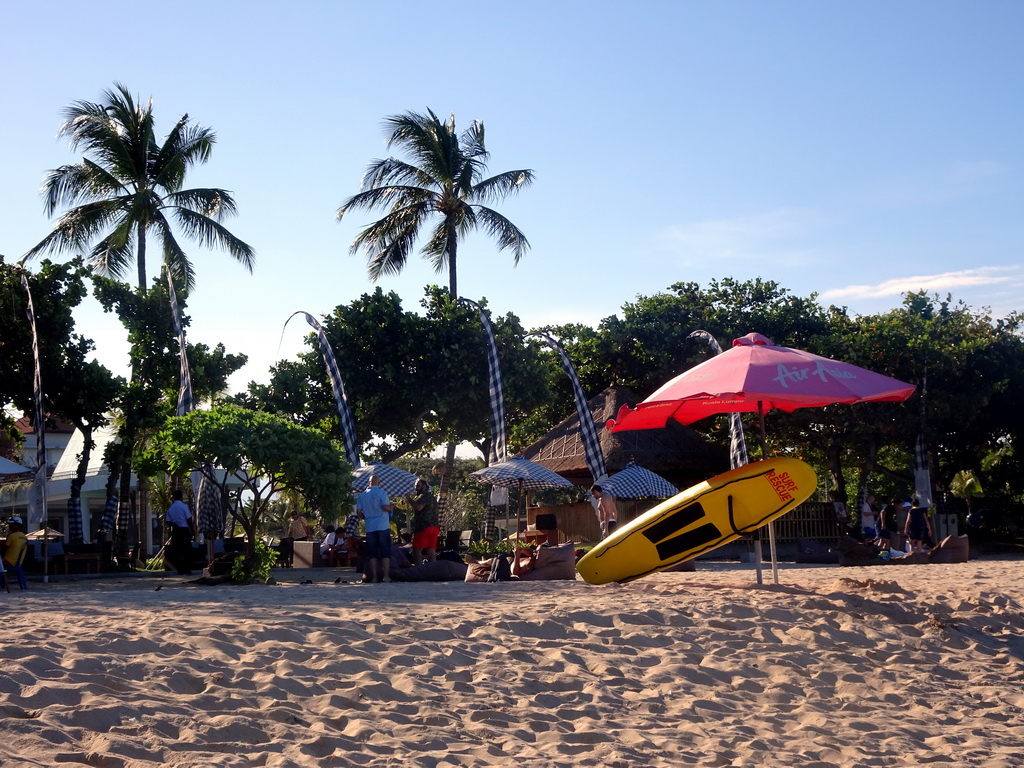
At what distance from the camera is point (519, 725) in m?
5.46

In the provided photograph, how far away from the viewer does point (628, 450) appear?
2334cm

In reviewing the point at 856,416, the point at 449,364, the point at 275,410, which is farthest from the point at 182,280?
the point at 856,416

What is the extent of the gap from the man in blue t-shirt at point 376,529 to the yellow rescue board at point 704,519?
2635 mm

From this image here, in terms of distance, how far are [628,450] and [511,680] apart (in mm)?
17378

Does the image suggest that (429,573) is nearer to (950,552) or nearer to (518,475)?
(518,475)

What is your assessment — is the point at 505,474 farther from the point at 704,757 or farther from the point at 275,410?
the point at 704,757

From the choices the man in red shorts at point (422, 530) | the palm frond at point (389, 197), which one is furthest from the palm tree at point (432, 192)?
the man in red shorts at point (422, 530)

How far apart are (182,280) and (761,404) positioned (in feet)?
51.9

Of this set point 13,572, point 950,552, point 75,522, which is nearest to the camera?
point 13,572

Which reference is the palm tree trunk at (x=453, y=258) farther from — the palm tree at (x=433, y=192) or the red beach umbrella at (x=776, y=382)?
the red beach umbrella at (x=776, y=382)

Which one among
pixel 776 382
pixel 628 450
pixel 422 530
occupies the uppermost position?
pixel 628 450

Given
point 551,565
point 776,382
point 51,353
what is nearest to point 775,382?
point 776,382

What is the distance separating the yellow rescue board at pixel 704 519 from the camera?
998 centimetres

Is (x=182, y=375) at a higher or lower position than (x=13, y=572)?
higher
